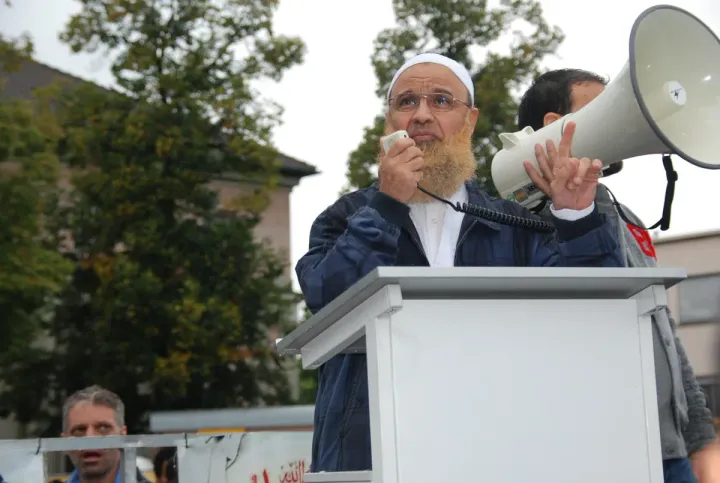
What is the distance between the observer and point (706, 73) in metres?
2.79

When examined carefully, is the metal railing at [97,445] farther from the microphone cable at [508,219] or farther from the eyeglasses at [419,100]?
the microphone cable at [508,219]

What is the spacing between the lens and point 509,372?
1.66 meters

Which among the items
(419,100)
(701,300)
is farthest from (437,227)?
(701,300)

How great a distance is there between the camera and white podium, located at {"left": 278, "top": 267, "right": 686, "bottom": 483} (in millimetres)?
1608

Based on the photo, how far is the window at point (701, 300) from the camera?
2.93 m

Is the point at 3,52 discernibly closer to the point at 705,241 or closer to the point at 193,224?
the point at 193,224

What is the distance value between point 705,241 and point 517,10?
11307mm

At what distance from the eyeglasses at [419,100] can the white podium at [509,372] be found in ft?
4.06

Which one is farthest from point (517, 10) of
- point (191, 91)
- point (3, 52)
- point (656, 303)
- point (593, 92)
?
point (656, 303)

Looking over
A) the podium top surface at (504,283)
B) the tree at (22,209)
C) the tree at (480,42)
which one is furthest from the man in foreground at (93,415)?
the tree at (480,42)

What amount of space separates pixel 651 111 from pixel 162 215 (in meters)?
21.0

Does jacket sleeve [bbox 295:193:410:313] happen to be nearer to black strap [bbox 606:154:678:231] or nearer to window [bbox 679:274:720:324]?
black strap [bbox 606:154:678:231]

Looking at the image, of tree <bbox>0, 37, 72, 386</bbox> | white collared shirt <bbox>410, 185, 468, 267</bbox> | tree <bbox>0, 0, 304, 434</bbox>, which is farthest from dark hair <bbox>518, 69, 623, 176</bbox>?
tree <bbox>0, 0, 304, 434</bbox>

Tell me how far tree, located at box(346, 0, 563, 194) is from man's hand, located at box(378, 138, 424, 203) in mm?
19274
